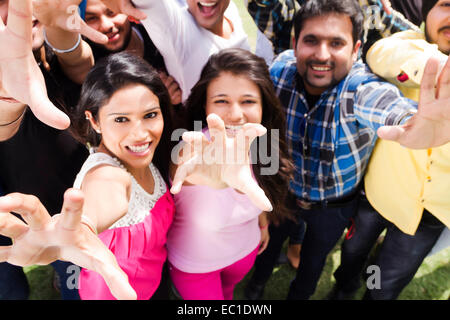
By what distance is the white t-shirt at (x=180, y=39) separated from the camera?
50.6 inches

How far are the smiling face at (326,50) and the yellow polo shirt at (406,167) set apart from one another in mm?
119

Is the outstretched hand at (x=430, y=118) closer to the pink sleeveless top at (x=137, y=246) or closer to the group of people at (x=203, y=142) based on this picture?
the group of people at (x=203, y=142)

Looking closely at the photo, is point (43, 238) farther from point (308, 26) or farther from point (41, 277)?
point (41, 277)

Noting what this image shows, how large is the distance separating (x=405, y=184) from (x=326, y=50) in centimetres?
71

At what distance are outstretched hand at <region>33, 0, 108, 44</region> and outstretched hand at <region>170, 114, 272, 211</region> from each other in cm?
54

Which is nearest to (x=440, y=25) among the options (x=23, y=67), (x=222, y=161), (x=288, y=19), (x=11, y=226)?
(x=288, y=19)

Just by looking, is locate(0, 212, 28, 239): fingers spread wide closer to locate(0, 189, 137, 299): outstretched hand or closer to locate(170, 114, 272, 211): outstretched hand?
locate(0, 189, 137, 299): outstretched hand

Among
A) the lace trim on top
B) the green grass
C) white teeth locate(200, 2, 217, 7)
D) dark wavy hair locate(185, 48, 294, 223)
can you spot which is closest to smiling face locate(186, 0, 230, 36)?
white teeth locate(200, 2, 217, 7)

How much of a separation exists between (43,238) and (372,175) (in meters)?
1.43

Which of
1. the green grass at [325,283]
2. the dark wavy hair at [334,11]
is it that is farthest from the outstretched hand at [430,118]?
the green grass at [325,283]

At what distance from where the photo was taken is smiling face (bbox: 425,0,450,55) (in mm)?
1287

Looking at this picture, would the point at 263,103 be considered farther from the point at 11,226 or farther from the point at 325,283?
the point at 325,283

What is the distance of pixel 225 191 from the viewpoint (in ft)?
3.98
